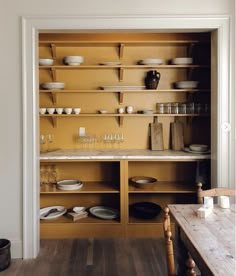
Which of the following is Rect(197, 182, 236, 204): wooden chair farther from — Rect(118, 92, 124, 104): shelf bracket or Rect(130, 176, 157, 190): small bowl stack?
Rect(118, 92, 124, 104): shelf bracket

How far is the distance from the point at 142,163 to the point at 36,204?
4.97 feet

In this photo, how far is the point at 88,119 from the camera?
14.4ft

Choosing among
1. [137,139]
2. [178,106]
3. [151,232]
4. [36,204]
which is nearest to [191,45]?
[178,106]

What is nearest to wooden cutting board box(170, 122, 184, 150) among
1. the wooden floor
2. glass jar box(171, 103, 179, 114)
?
glass jar box(171, 103, 179, 114)

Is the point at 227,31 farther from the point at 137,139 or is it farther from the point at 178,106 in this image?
the point at 137,139

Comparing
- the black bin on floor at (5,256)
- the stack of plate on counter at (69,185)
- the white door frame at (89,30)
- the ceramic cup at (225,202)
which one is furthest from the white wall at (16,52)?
the ceramic cup at (225,202)

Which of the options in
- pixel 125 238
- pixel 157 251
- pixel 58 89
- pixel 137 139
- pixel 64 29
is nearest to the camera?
pixel 64 29

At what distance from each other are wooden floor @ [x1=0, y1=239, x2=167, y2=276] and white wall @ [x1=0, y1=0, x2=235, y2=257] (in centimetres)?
30

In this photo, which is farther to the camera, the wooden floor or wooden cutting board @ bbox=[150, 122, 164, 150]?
wooden cutting board @ bbox=[150, 122, 164, 150]

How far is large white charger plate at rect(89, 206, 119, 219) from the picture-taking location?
3.97m

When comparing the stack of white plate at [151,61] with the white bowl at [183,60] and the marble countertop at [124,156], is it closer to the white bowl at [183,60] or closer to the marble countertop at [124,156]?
the white bowl at [183,60]

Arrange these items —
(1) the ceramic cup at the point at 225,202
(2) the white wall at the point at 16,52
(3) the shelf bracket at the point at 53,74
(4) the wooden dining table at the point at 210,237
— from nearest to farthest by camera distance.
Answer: (4) the wooden dining table at the point at 210,237
(1) the ceramic cup at the point at 225,202
(2) the white wall at the point at 16,52
(3) the shelf bracket at the point at 53,74

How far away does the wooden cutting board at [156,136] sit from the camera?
4.31 m

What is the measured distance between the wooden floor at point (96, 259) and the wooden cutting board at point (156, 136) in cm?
113
